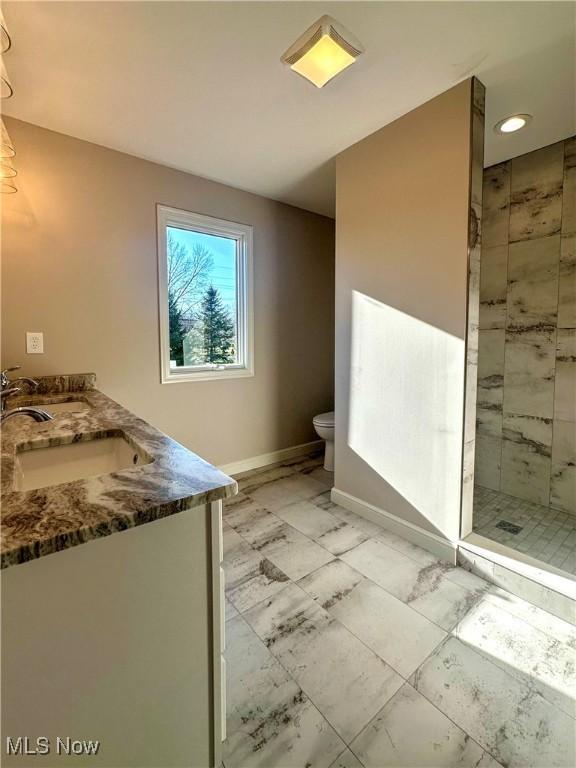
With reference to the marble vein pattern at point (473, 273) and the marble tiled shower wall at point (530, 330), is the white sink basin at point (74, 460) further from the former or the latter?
the marble tiled shower wall at point (530, 330)

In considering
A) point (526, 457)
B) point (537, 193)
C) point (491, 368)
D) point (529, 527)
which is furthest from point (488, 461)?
point (537, 193)

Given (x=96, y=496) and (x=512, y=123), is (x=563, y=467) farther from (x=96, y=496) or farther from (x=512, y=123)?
(x=96, y=496)

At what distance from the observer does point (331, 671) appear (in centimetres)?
123

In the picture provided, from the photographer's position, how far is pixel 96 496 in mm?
716

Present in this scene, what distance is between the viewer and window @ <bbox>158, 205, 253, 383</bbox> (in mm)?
2500

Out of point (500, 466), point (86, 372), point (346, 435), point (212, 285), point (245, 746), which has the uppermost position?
point (212, 285)

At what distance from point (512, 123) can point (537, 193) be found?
56 centimetres

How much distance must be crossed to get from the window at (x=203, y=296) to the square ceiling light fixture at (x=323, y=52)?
1317 mm

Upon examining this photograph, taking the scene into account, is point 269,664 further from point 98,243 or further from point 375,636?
point 98,243

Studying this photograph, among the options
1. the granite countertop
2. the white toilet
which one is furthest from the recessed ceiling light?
the granite countertop

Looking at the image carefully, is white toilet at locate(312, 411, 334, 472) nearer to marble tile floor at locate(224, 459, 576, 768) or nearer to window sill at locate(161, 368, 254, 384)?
window sill at locate(161, 368, 254, 384)

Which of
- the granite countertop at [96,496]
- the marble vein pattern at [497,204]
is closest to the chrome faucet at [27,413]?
the granite countertop at [96,496]

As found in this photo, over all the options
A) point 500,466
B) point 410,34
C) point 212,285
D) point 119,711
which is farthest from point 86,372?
point 500,466

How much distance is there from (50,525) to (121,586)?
0.20m
